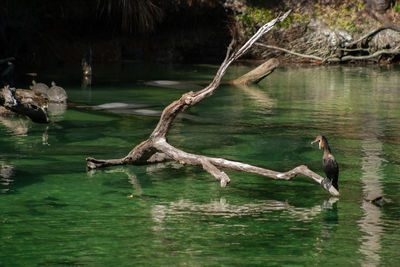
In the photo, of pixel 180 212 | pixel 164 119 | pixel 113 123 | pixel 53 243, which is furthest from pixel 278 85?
pixel 53 243

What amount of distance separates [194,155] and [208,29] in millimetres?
15542

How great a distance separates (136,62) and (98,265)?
51.3 feet

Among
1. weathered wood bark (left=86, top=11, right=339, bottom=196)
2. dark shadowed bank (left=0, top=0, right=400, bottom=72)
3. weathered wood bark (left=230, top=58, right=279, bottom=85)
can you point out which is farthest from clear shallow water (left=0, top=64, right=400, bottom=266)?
dark shadowed bank (left=0, top=0, right=400, bottom=72)

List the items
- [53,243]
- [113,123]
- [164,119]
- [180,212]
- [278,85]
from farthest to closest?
[278,85]
[113,123]
[164,119]
[180,212]
[53,243]

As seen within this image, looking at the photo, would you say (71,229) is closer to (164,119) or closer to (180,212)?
(180,212)

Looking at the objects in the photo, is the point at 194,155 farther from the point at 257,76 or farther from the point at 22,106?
the point at 257,76

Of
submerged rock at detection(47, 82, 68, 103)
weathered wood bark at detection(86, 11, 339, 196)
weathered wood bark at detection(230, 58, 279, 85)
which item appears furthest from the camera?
weathered wood bark at detection(230, 58, 279, 85)

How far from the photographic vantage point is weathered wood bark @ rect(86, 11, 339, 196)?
5.50m

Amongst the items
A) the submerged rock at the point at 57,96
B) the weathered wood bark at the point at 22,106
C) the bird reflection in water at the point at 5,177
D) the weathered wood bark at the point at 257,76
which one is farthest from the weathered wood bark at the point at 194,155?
the weathered wood bark at the point at 257,76

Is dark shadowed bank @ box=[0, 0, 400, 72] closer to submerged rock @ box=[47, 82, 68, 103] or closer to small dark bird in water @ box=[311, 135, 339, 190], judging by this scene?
submerged rock @ box=[47, 82, 68, 103]

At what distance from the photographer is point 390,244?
15.0 ft

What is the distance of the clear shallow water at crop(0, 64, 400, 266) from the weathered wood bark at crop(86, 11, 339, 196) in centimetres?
15

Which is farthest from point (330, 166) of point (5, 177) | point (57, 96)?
point (57, 96)

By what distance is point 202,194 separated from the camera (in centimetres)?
586
